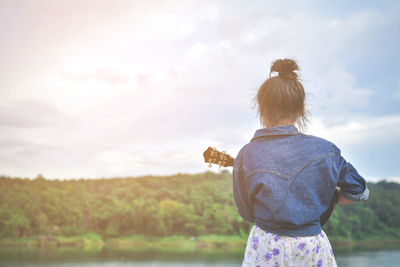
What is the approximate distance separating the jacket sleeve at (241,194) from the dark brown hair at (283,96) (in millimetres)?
214

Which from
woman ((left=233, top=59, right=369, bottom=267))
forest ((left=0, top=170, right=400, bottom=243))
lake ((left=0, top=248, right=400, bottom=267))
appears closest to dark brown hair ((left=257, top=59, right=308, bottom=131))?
woman ((left=233, top=59, right=369, bottom=267))

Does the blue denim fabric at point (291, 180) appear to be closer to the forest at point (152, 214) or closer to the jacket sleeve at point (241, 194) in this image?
the jacket sleeve at point (241, 194)

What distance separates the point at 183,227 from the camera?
148 ft

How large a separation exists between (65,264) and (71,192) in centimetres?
2107

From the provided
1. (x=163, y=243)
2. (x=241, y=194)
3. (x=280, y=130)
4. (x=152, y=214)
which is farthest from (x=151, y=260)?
(x=280, y=130)

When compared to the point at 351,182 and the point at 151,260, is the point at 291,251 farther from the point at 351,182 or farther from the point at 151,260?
the point at 151,260

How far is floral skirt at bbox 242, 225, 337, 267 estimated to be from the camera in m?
1.26

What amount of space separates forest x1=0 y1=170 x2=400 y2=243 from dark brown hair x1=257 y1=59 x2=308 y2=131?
39.9 meters

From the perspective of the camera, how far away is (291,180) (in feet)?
4.14

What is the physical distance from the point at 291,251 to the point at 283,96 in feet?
1.81

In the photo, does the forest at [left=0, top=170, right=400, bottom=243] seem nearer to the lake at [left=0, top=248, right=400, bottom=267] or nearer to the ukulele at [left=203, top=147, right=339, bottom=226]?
the lake at [left=0, top=248, right=400, bottom=267]

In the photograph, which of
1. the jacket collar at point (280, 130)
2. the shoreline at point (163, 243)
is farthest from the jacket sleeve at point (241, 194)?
the shoreline at point (163, 243)

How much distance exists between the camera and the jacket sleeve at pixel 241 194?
137 cm

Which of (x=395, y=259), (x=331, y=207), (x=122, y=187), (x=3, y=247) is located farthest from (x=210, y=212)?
(x=331, y=207)
